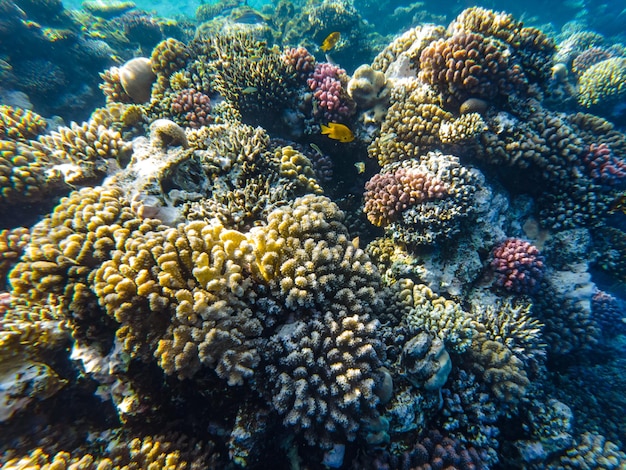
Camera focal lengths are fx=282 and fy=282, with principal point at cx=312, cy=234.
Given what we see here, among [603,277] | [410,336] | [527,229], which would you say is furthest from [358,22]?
[410,336]

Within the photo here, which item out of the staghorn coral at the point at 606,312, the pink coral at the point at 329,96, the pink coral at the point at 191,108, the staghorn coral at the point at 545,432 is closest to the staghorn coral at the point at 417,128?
the pink coral at the point at 329,96

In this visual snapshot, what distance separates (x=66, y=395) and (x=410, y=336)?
3963 millimetres

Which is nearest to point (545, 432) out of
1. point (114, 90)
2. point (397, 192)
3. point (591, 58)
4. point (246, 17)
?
point (397, 192)

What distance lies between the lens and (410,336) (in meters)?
3.59

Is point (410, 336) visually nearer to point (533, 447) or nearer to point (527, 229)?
point (533, 447)

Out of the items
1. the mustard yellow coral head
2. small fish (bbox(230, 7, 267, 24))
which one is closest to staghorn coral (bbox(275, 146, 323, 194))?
the mustard yellow coral head

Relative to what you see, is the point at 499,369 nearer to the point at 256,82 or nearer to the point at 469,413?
the point at 469,413

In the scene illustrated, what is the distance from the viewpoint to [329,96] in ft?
17.5

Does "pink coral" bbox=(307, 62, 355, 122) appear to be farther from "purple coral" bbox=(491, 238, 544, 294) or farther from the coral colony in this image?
"purple coral" bbox=(491, 238, 544, 294)

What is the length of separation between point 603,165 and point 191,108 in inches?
308

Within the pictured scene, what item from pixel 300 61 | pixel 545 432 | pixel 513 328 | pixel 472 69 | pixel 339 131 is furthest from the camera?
pixel 300 61

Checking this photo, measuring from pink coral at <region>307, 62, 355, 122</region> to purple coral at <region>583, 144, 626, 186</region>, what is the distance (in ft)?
14.9

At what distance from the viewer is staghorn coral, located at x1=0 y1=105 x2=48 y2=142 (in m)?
4.85

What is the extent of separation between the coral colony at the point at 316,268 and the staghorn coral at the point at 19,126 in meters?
0.04
